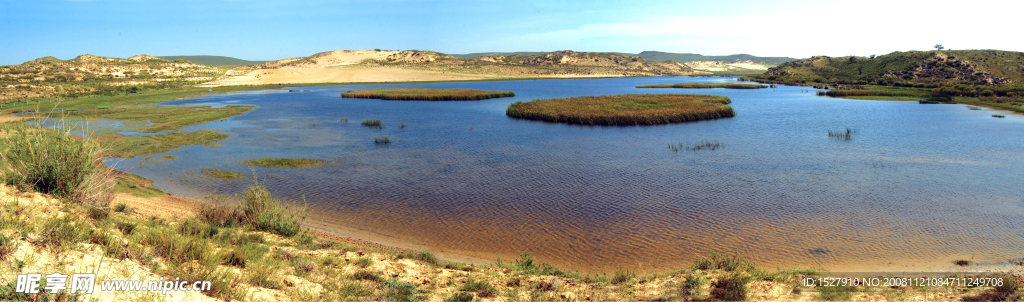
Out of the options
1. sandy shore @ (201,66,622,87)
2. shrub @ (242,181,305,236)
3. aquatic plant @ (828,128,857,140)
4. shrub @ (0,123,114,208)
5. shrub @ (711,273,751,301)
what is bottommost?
aquatic plant @ (828,128,857,140)

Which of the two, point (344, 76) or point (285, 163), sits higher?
point (344, 76)

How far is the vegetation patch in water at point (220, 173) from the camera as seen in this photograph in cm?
1544

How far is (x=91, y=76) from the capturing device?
67.9 meters

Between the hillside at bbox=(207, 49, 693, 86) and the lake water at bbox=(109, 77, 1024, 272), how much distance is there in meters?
67.6

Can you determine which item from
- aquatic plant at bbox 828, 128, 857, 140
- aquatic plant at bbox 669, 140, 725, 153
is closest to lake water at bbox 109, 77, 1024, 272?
aquatic plant at bbox 669, 140, 725, 153

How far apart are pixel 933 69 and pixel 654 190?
263 ft

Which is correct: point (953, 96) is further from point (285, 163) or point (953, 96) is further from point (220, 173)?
point (220, 173)

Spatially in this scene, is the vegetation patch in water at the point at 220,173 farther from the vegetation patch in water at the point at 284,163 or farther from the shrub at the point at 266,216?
the shrub at the point at 266,216

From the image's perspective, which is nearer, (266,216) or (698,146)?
(266,216)

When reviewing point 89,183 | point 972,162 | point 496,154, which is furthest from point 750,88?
point 89,183

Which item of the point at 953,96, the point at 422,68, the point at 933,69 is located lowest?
the point at 953,96

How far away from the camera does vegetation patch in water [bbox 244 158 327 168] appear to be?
1736 cm

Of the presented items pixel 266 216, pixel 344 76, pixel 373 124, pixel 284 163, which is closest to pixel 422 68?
pixel 344 76

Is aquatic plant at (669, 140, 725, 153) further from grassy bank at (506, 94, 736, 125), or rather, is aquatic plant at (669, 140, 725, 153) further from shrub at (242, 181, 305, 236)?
shrub at (242, 181, 305, 236)
